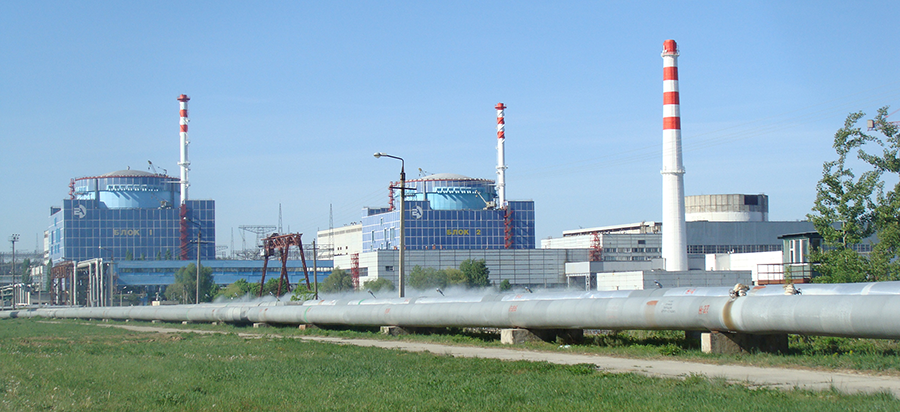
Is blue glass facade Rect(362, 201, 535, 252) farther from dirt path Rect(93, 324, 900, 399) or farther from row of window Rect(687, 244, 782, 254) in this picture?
dirt path Rect(93, 324, 900, 399)

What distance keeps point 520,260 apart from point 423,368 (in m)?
118

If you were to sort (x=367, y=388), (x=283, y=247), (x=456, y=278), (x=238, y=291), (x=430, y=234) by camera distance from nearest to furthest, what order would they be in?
(x=367, y=388) < (x=283, y=247) < (x=238, y=291) < (x=456, y=278) < (x=430, y=234)

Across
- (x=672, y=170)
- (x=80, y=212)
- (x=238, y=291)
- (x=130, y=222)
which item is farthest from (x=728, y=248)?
(x=80, y=212)

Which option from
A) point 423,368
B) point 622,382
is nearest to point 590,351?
point 423,368

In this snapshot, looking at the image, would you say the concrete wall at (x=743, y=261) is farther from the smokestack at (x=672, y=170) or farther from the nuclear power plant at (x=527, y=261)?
the smokestack at (x=672, y=170)

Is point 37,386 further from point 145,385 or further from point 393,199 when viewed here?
point 393,199

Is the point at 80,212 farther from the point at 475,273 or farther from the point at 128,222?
the point at 475,273

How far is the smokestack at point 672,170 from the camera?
74.9m

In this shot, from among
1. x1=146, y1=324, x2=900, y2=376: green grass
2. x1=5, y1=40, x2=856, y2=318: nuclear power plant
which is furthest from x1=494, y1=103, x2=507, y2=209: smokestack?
x1=146, y1=324, x2=900, y2=376: green grass

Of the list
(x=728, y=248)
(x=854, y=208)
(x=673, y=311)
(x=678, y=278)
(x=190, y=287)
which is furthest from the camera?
(x=728, y=248)

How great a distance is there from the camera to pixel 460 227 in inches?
6304

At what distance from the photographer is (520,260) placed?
5236 inches

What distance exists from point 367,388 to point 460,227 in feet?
484

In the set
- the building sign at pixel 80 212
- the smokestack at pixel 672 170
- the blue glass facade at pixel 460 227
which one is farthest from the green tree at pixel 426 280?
the building sign at pixel 80 212
